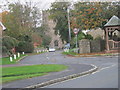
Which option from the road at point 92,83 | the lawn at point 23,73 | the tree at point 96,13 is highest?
the tree at point 96,13

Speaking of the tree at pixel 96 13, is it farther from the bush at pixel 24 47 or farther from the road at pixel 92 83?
the road at pixel 92 83

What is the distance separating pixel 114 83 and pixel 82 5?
28277mm

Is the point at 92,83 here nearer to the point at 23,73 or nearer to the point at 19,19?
the point at 23,73

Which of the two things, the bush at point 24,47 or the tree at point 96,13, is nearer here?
the tree at point 96,13

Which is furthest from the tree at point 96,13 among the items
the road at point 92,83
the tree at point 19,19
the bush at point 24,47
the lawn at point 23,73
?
the road at point 92,83

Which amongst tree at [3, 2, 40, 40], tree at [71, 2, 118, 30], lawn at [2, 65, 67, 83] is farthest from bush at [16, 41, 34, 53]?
→ lawn at [2, 65, 67, 83]

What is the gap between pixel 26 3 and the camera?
55594 mm

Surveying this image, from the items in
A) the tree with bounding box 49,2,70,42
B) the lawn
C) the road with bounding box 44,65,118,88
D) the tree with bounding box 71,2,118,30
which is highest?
the tree with bounding box 49,2,70,42

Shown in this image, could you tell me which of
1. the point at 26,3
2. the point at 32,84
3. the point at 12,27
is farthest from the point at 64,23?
the point at 32,84

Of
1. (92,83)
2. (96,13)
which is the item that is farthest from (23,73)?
(96,13)

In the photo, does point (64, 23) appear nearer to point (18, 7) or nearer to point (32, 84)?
point (18, 7)

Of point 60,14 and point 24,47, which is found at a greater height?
point 60,14

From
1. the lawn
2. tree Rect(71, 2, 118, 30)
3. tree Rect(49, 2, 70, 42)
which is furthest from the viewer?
tree Rect(49, 2, 70, 42)

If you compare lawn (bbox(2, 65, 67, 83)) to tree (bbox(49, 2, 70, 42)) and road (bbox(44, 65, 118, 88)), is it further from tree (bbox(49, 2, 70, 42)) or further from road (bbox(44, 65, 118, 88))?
tree (bbox(49, 2, 70, 42))
